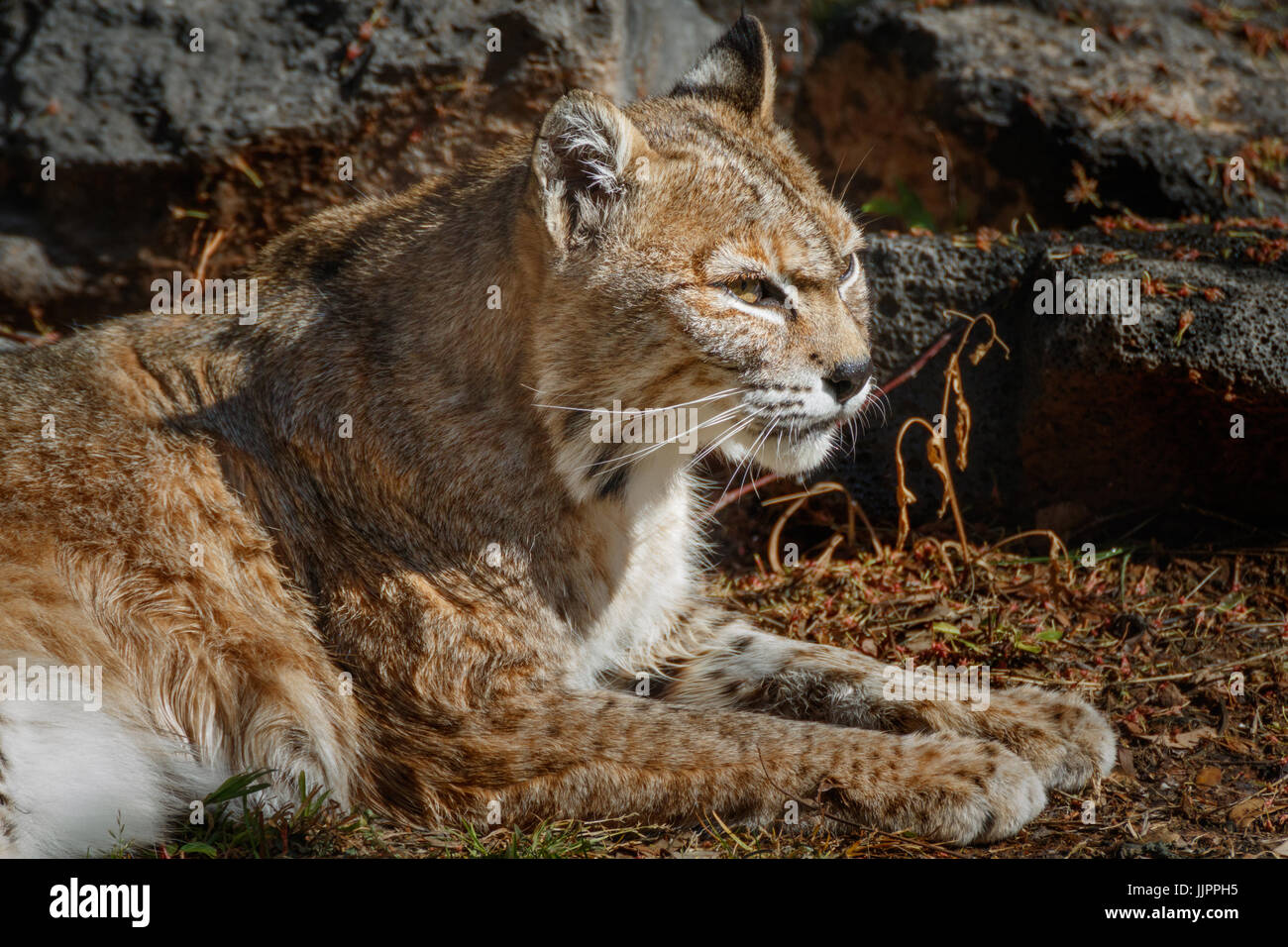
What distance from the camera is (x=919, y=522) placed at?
5645 mm

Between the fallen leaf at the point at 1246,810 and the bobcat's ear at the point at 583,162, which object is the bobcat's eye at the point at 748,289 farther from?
the fallen leaf at the point at 1246,810

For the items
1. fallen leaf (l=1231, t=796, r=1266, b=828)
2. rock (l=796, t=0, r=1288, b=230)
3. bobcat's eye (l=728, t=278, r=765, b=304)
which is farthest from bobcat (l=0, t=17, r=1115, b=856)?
rock (l=796, t=0, r=1288, b=230)

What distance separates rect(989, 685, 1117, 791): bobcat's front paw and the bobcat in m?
0.01

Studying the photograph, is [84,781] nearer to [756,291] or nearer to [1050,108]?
[756,291]

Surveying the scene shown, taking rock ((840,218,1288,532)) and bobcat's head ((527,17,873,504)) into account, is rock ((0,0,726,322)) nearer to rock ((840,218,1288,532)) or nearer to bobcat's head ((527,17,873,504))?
rock ((840,218,1288,532))

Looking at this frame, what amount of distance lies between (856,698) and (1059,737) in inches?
26.5

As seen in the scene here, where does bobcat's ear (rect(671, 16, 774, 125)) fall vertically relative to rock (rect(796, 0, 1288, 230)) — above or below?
below

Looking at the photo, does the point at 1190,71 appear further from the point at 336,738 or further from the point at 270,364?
the point at 336,738

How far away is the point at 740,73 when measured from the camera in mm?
4668

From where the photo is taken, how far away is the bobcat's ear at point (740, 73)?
462cm

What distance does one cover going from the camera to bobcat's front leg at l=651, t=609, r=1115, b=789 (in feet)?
13.1

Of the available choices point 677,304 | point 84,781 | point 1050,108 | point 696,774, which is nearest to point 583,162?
point 677,304

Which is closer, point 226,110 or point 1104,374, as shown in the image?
point 1104,374
